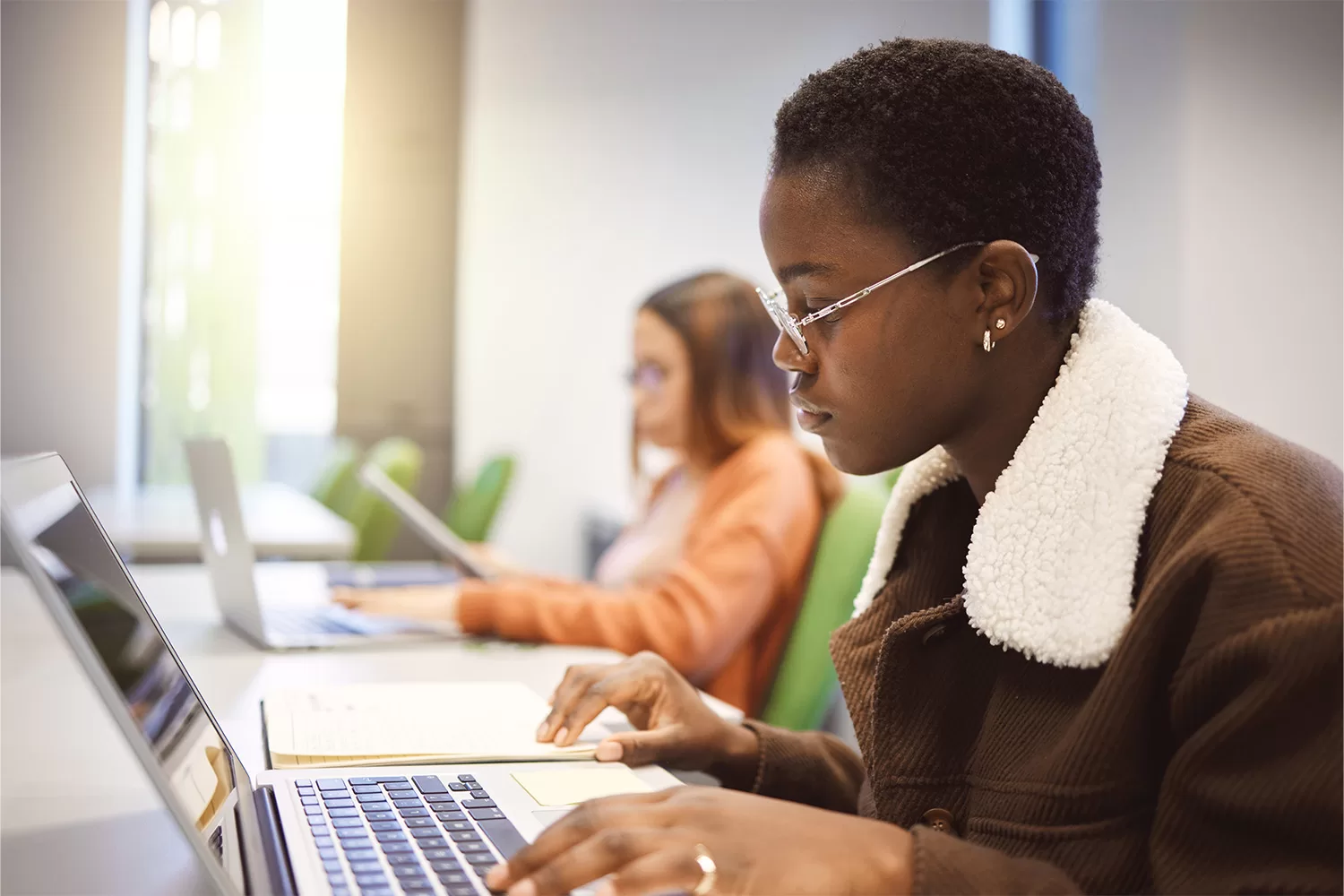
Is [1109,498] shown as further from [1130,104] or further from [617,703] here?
[1130,104]

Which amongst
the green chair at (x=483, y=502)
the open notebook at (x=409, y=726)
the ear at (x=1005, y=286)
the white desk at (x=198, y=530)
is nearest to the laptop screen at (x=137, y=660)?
the open notebook at (x=409, y=726)

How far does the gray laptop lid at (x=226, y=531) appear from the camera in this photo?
4.96ft

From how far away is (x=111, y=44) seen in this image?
3.96 metres

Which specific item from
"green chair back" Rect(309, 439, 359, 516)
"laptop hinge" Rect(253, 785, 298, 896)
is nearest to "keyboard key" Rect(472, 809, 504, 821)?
"laptop hinge" Rect(253, 785, 298, 896)

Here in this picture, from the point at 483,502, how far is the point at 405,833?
8.97 ft

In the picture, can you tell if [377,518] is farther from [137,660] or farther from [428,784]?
[137,660]

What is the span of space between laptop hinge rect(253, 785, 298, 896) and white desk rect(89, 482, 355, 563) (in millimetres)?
1363

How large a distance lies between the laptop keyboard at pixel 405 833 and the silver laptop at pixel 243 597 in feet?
2.39

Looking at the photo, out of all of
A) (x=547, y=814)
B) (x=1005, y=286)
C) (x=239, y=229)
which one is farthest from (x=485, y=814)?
(x=239, y=229)

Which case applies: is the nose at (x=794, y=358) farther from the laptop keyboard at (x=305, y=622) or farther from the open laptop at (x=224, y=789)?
the laptop keyboard at (x=305, y=622)

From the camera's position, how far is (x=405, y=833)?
2.23 ft

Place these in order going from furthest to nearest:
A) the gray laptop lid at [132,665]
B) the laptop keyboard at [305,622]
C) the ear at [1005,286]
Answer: the laptop keyboard at [305,622], the ear at [1005,286], the gray laptop lid at [132,665]

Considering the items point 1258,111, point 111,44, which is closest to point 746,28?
point 1258,111

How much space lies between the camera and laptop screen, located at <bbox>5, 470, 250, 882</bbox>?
525 millimetres
